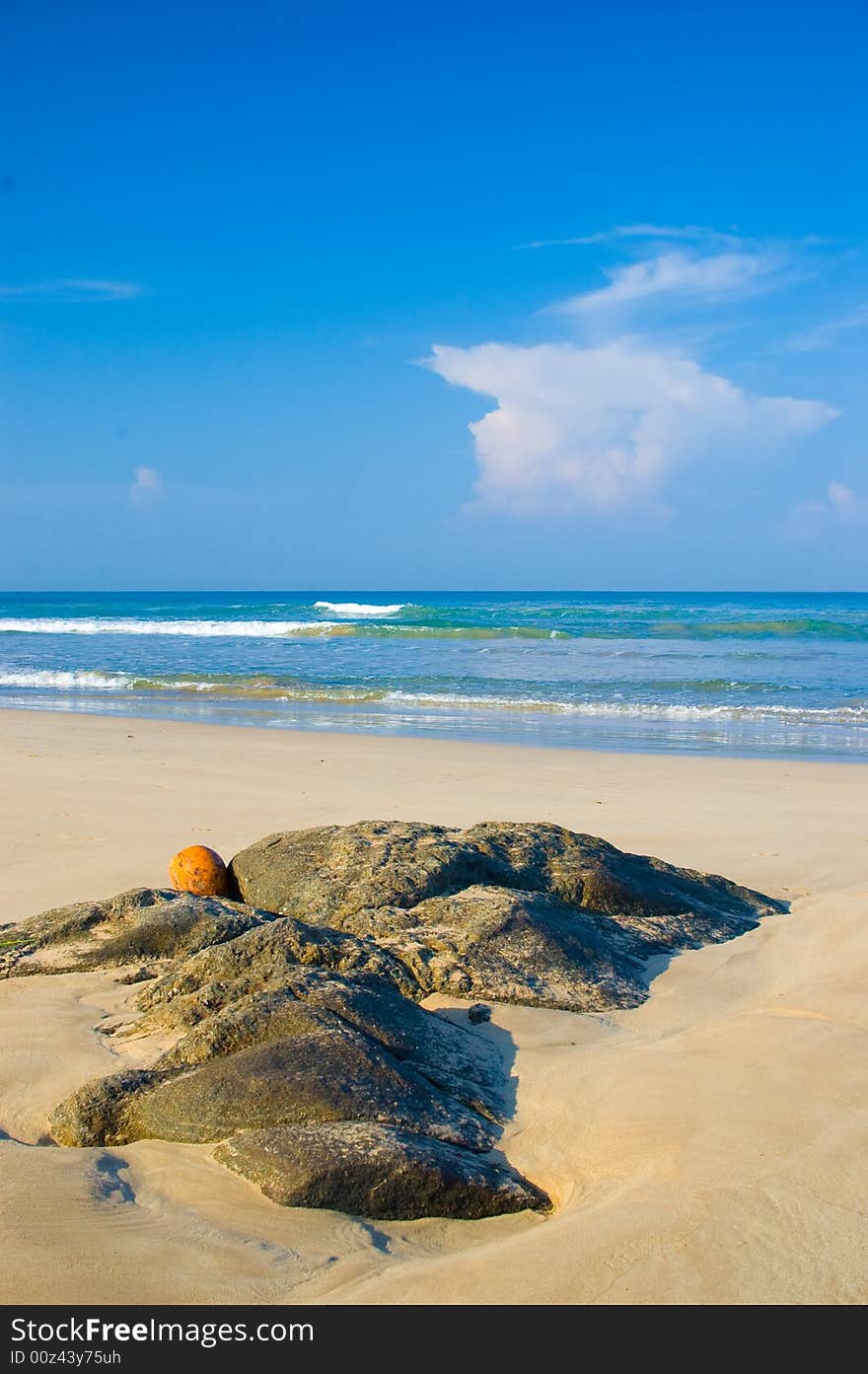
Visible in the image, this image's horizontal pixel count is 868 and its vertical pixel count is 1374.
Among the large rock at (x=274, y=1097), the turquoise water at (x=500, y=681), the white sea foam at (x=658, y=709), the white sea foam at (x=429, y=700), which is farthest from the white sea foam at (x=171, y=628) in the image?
the large rock at (x=274, y=1097)

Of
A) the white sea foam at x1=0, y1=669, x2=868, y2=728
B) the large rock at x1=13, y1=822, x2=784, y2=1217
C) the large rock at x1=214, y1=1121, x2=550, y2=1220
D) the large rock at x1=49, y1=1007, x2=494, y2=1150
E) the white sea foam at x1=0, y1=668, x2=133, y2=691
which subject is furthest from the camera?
the white sea foam at x1=0, y1=668, x2=133, y2=691

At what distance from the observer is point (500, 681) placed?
2252cm

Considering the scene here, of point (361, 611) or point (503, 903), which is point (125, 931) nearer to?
point (503, 903)

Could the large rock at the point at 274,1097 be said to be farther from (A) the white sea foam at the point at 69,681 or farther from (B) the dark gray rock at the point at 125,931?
(A) the white sea foam at the point at 69,681

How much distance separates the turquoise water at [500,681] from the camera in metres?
15.7

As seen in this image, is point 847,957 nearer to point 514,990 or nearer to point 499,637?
point 514,990

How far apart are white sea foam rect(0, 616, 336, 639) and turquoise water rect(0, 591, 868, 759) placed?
580mm

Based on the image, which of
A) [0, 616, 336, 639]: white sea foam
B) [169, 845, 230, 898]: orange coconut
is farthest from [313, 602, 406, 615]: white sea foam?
→ [169, 845, 230, 898]: orange coconut

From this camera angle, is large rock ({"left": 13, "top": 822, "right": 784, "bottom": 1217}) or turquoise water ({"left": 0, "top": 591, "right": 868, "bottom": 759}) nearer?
large rock ({"left": 13, "top": 822, "right": 784, "bottom": 1217})

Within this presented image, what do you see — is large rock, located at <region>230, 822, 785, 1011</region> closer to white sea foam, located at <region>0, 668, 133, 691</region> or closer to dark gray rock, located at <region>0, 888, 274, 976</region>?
dark gray rock, located at <region>0, 888, 274, 976</region>

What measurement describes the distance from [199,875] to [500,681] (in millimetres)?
17104

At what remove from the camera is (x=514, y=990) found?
431 cm

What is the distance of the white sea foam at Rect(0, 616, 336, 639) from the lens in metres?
41.9

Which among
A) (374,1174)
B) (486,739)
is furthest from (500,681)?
(374,1174)
